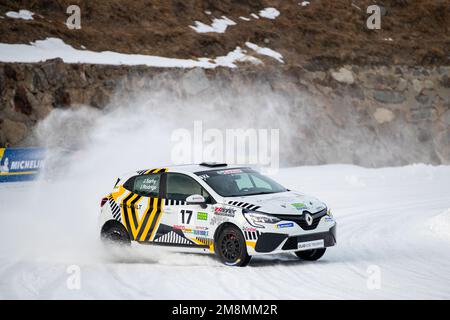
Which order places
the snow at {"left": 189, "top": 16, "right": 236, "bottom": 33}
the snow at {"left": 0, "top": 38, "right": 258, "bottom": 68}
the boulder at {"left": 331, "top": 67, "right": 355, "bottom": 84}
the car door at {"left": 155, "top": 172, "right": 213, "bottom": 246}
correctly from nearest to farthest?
the car door at {"left": 155, "top": 172, "right": 213, "bottom": 246}
the snow at {"left": 0, "top": 38, "right": 258, "bottom": 68}
the boulder at {"left": 331, "top": 67, "right": 355, "bottom": 84}
the snow at {"left": 189, "top": 16, "right": 236, "bottom": 33}

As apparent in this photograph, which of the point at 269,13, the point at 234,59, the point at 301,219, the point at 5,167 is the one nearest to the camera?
the point at 301,219

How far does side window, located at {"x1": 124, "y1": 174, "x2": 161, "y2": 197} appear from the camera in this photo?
463 inches

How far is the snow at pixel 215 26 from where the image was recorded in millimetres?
32031

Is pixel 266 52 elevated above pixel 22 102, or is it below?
above

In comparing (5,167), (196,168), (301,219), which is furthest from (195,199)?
(5,167)

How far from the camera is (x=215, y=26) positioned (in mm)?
32469

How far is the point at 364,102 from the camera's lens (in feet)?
101

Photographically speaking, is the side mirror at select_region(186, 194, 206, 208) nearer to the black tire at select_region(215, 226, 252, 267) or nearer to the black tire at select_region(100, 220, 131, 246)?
the black tire at select_region(215, 226, 252, 267)

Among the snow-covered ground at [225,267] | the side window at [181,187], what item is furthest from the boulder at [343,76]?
the side window at [181,187]

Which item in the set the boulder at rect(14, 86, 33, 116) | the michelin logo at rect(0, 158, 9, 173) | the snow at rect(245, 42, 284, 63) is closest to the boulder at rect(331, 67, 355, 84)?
the snow at rect(245, 42, 284, 63)

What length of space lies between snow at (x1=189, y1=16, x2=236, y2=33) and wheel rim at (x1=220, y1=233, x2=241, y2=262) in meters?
22.3

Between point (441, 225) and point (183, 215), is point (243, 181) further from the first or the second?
point (441, 225)

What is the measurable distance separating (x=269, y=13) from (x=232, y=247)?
2450 cm

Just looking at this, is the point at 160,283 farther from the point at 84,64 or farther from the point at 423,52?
the point at 423,52
